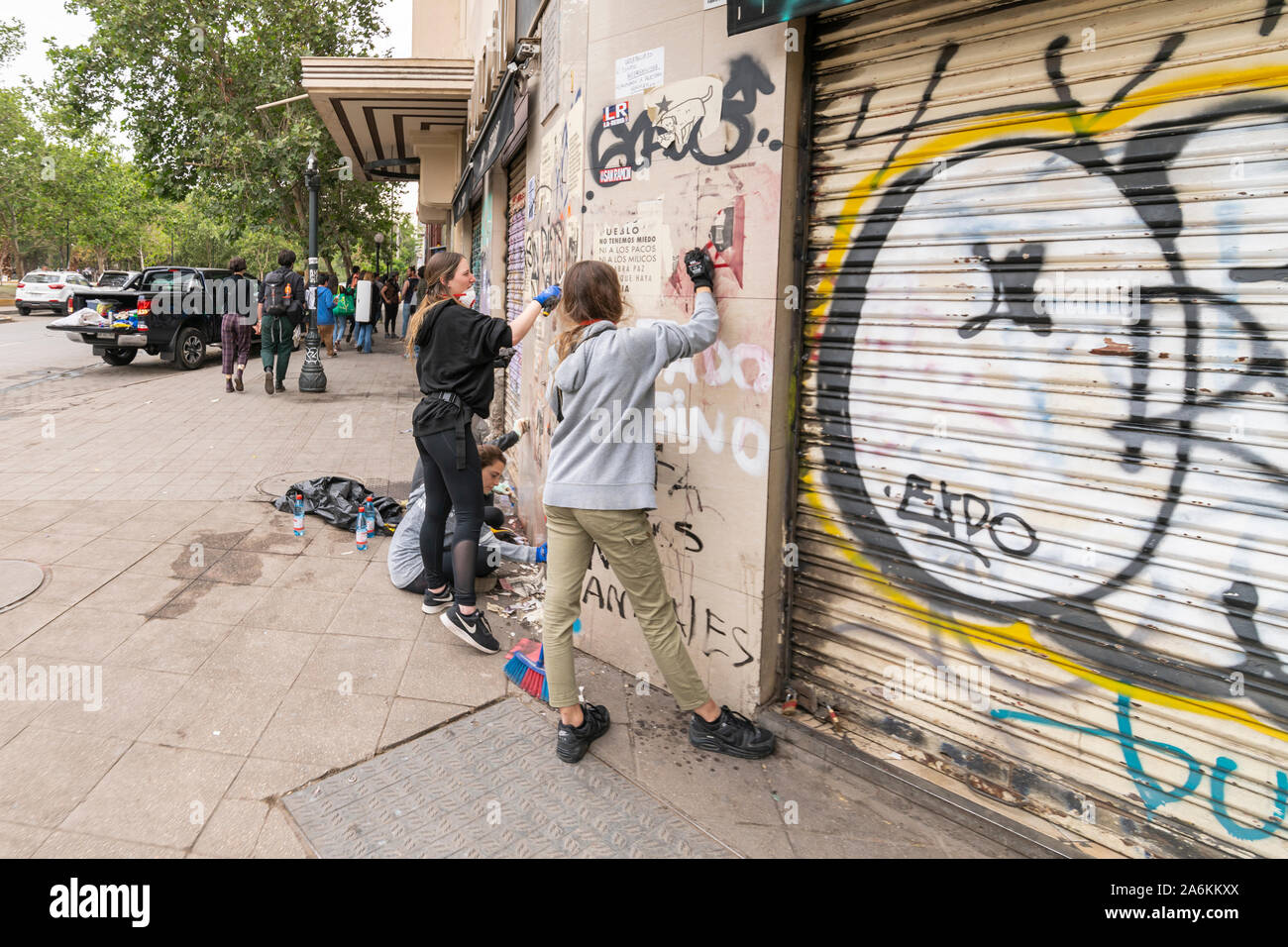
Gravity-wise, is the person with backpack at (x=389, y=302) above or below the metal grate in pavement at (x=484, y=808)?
above

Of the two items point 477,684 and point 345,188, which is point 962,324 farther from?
point 345,188

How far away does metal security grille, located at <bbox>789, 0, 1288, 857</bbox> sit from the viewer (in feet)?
7.23

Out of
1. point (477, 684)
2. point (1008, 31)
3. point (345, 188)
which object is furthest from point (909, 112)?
point (345, 188)

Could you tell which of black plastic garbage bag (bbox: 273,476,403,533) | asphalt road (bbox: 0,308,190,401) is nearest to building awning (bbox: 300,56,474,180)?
asphalt road (bbox: 0,308,190,401)

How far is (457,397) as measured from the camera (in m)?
3.99

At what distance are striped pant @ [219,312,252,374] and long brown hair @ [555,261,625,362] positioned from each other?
10.6m

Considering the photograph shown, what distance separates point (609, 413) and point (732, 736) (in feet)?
4.83

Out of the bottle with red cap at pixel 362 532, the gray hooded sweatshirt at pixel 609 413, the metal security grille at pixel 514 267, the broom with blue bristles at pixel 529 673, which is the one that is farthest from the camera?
the metal security grille at pixel 514 267

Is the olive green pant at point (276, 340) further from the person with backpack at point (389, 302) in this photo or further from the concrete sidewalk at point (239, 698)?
the person with backpack at point (389, 302)

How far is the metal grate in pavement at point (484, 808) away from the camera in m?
2.60

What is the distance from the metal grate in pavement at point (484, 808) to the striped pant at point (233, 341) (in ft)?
35.3

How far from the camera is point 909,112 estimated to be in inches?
113

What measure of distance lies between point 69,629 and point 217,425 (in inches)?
241

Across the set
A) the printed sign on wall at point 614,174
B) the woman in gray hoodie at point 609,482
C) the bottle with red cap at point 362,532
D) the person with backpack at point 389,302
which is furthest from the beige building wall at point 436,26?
the woman in gray hoodie at point 609,482
